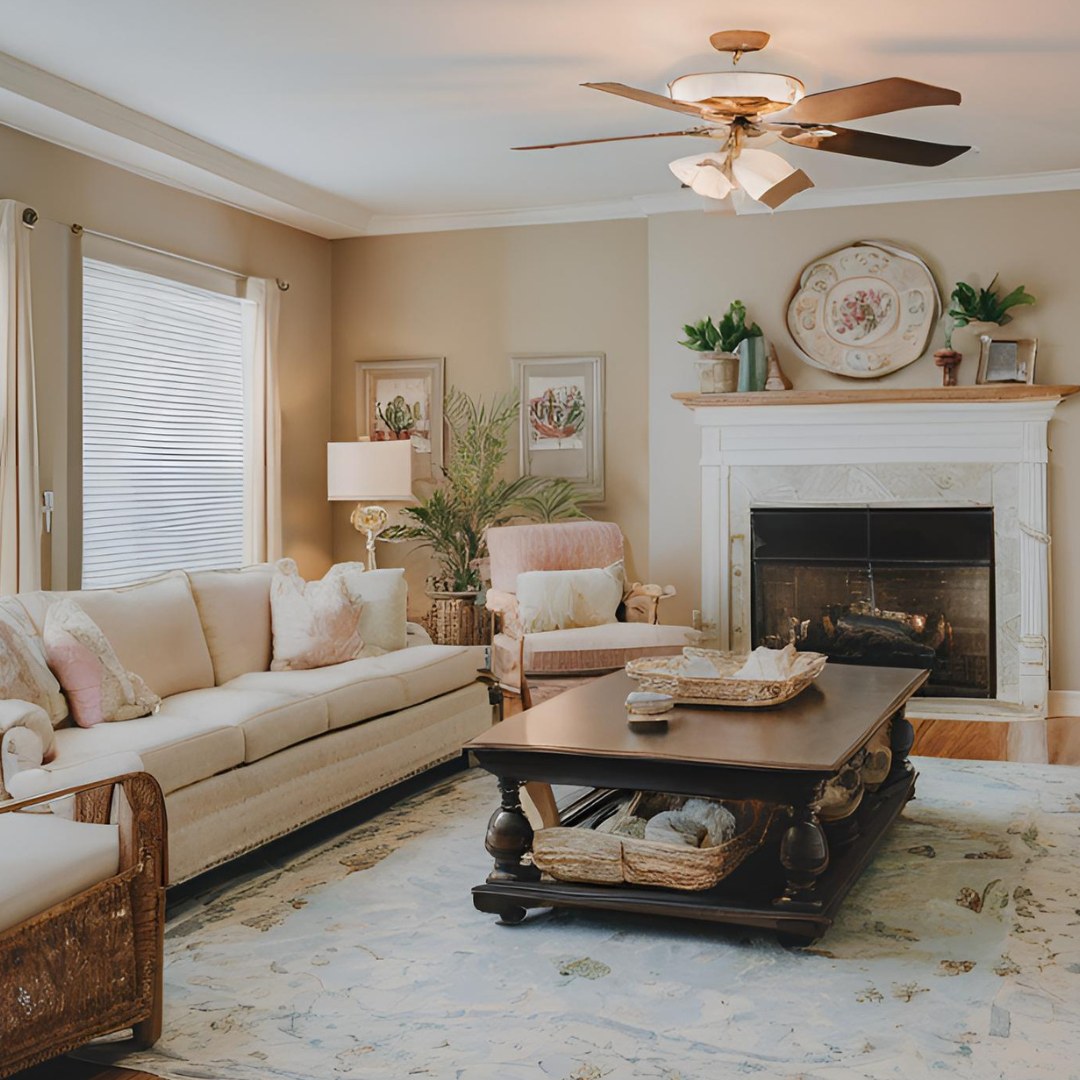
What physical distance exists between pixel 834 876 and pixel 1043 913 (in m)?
0.58

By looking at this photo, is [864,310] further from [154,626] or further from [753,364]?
[154,626]

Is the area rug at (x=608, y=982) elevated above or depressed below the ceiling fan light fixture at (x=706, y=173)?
below

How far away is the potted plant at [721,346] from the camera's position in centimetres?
634

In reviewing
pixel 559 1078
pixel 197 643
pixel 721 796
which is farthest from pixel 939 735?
pixel 559 1078

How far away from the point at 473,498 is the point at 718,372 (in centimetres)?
153

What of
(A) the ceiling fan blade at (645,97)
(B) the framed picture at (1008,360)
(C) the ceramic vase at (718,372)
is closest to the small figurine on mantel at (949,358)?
(B) the framed picture at (1008,360)

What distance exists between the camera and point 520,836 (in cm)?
314

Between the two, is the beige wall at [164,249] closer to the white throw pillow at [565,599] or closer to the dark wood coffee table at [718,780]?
the white throw pillow at [565,599]

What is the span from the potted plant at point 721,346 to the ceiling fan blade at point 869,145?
2.40 metres

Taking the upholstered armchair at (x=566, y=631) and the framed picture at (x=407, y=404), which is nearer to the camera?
the upholstered armchair at (x=566, y=631)

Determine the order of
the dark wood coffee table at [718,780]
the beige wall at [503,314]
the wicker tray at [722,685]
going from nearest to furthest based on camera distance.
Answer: the dark wood coffee table at [718,780] < the wicker tray at [722,685] < the beige wall at [503,314]

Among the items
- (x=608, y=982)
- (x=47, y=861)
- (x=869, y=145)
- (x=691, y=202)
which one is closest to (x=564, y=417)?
(x=691, y=202)

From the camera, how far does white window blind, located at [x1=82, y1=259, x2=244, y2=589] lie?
5324 mm

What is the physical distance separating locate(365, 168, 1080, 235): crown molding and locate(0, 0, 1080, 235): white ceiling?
1.0 inches
